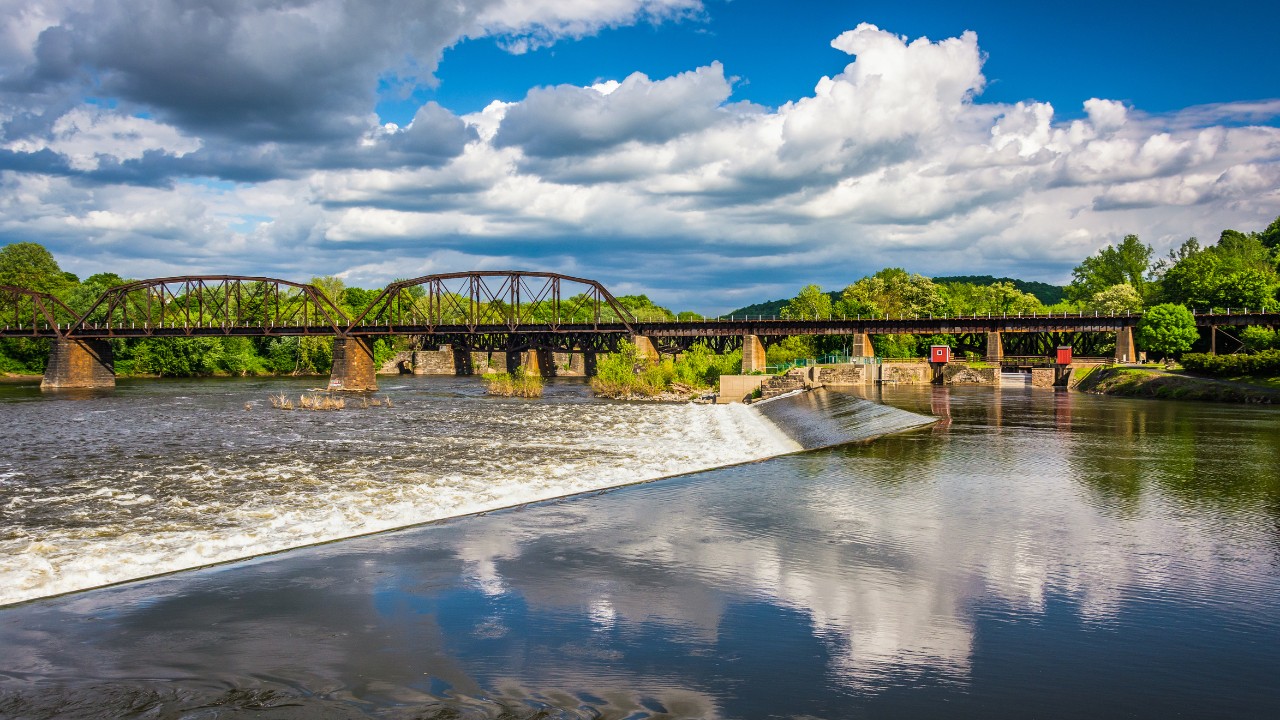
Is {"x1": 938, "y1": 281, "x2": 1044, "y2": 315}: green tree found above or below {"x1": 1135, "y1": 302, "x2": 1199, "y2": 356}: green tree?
above

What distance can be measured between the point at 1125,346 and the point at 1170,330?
12.7 m

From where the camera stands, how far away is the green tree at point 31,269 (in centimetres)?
17225

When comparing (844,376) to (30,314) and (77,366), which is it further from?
(30,314)

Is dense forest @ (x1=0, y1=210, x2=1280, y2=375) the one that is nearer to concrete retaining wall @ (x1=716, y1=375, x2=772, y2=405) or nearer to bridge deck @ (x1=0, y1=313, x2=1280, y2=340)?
bridge deck @ (x1=0, y1=313, x2=1280, y2=340)

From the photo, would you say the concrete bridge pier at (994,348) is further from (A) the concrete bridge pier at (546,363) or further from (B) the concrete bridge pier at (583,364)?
(A) the concrete bridge pier at (546,363)

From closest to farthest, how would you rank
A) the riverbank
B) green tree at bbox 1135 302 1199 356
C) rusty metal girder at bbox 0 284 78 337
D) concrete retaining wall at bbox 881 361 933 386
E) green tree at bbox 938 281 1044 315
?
the riverbank
green tree at bbox 1135 302 1199 356
concrete retaining wall at bbox 881 361 933 386
rusty metal girder at bbox 0 284 78 337
green tree at bbox 938 281 1044 315

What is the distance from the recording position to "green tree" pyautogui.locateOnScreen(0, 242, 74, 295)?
172 m

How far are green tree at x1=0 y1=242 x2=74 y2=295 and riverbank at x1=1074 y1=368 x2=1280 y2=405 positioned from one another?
184 meters

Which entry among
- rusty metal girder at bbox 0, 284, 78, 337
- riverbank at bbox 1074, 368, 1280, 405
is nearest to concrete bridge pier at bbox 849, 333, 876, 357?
riverbank at bbox 1074, 368, 1280, 405

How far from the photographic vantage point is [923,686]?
11297 millimetres

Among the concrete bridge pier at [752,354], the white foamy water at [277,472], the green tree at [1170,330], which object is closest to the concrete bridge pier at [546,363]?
the concrete bridge pier at [752,354]

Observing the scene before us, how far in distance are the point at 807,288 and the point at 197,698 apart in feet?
511

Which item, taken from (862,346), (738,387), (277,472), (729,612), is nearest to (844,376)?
(738,387)

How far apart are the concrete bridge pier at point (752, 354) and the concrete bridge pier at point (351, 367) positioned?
2071 inches
